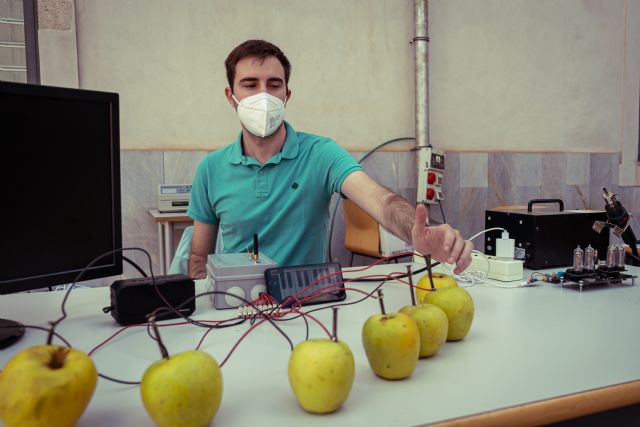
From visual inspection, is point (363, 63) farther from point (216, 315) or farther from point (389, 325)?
point (389, 325)

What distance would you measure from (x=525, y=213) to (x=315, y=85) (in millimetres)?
2535

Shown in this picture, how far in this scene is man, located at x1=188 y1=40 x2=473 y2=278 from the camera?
1.80 meters

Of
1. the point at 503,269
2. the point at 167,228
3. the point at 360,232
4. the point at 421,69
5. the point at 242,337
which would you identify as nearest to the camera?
the point at 242,337

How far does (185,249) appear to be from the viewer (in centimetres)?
187

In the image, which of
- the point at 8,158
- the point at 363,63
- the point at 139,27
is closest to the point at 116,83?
the point at 139,27

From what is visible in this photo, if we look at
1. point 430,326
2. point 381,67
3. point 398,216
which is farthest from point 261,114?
point 381,67

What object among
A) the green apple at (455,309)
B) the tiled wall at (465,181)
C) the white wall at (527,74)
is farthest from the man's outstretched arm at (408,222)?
the white wall at (527,74)

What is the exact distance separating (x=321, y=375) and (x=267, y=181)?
127cm

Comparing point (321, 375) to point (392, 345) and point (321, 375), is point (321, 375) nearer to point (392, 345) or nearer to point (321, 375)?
point (321, 375)

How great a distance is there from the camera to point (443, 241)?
110 centimetres

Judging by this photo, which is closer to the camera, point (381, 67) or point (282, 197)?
point (282, 197)

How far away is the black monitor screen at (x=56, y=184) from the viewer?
0.91 metres

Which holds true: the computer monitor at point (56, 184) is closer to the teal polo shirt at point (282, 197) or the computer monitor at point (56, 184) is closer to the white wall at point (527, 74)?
the teal polo shirt at point (282, 197)

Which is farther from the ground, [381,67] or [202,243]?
[381,67]
